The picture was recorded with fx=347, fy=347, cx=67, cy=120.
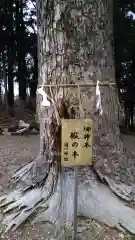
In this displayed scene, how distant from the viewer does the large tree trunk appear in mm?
2910

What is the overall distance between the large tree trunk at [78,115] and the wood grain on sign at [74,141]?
0.49 meters

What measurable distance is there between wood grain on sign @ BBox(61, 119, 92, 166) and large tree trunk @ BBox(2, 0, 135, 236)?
1.60ft

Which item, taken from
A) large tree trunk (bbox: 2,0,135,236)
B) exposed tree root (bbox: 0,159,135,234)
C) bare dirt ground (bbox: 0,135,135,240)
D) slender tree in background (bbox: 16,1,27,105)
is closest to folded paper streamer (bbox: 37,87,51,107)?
large tree trunk (bbox: 2,0,135,236)

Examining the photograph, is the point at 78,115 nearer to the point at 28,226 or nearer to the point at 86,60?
the point at 86,60

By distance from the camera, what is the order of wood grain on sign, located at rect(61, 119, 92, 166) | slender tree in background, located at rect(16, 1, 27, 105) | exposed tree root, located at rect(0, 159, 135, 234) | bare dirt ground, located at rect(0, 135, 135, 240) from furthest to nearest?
slender tree in background, located at rect(16, 1, 27, 105) < exposed tree root, located at rect(0, 159, 135, 234) < bare dirt ground, located at rect(0, 135, 135, 240) < wood grain on sign, located at rect(61, 119, 92, 166)

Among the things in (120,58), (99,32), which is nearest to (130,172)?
(99,32)

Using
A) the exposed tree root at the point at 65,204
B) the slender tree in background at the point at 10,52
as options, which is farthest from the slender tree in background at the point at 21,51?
the exposed tree root at the point at 65,204

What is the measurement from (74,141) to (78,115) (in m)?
0.57

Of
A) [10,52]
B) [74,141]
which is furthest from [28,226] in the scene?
[10,52]

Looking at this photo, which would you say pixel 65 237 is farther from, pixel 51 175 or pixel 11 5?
pixel 11 5

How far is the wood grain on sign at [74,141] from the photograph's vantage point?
7.89 ft

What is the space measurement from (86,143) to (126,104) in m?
7.05

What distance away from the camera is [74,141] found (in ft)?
7.92

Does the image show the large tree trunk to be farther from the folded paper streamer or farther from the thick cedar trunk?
the folded paper streamer
